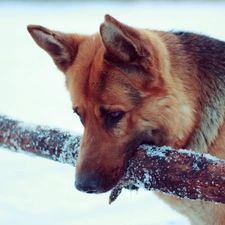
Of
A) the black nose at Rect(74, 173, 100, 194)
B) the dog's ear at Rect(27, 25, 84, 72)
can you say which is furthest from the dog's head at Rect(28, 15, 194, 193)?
the dog's ear at Rect(27, 25, 84, 72)

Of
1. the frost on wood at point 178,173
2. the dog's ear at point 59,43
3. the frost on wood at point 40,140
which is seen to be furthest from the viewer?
the frost on wood at point 40,140

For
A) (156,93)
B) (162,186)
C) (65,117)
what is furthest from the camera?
(65,117)

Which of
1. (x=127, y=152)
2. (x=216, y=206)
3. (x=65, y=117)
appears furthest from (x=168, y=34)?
(x=65, y=117)

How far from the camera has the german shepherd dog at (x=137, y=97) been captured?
8.96 feet

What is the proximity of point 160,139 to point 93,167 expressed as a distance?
1.77 ft

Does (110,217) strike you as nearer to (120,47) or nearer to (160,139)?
(160,139)

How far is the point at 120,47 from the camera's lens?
2.72 metres

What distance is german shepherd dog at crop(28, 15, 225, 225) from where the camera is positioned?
2730mm

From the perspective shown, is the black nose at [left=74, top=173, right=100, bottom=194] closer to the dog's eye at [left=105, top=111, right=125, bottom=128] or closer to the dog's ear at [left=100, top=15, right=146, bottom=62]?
the dog's eye at [left=105, top=111, right=125, bottom=128]

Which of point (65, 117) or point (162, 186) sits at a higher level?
point (162, 186)

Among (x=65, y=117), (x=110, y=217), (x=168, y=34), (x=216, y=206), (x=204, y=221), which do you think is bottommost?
(x=65, y=117)

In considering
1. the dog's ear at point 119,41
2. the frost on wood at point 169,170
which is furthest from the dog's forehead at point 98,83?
the frost on wood at point 169,170

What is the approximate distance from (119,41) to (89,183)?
0.90 meters

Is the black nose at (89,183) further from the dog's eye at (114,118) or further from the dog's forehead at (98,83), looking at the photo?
the dog's forehead at (98,83)
